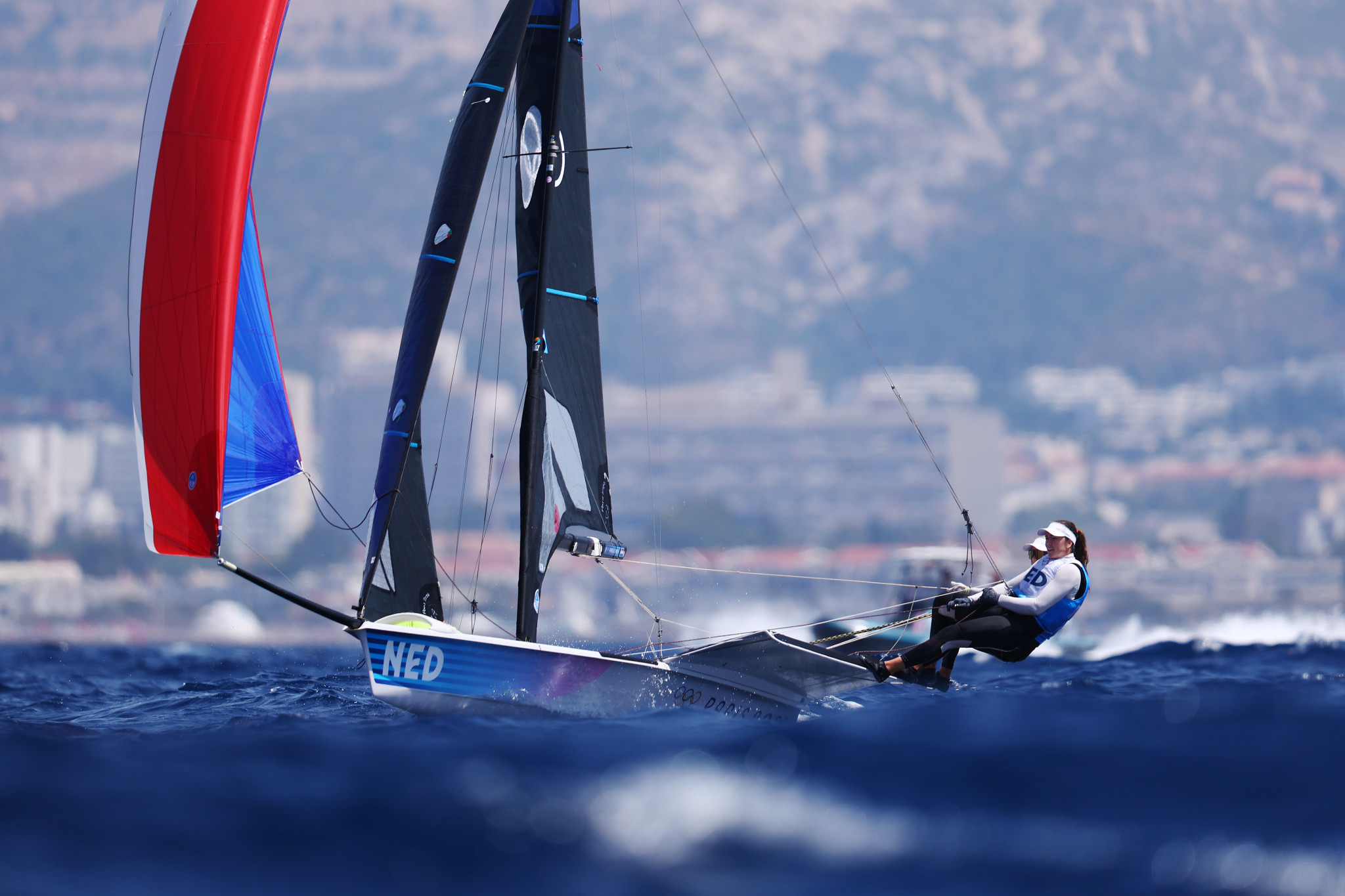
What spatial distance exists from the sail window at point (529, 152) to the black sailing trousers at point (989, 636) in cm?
398

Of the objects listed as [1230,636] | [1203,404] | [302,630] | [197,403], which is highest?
[1203,404]

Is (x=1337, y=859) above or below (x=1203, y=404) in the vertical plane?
below

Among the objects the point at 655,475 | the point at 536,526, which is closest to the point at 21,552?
the point at 655,475

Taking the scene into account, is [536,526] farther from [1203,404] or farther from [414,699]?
[1203,404]

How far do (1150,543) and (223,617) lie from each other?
77.5 meters

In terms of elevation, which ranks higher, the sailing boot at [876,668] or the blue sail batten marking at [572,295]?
the blue sail batten marking at [572,295]

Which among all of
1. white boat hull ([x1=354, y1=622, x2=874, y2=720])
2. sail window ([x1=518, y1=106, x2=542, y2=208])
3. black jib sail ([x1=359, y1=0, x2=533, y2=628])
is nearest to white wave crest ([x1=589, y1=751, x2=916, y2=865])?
white boat hull ([x1=354, y1=622, x2=874, y2=720])

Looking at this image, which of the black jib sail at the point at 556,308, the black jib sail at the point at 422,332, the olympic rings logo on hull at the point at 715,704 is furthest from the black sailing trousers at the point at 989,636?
the black jib sail at the point at 422,332

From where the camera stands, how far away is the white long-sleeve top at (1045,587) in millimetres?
9430

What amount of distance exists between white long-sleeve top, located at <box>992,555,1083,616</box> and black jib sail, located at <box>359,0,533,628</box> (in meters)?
3.82

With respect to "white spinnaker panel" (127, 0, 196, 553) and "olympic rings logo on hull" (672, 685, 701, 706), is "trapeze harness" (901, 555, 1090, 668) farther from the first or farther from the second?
"white spinnaker panel" (127, 0, 196, 553)

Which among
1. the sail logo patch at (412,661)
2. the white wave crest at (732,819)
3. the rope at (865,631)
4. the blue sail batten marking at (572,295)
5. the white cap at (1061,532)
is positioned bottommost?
the white wave crest at (732,819)

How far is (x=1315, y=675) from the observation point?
1218 centimetres

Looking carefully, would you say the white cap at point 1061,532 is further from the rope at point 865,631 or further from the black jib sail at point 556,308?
the black jib sail at point 556,308
